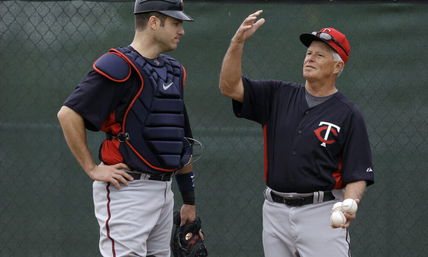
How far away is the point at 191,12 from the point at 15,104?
1.44 metres

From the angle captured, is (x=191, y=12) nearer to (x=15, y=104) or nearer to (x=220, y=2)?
(x=220, y=2)

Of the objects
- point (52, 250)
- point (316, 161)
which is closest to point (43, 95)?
point (52, 250)

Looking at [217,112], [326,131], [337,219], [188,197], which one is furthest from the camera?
[217,112]

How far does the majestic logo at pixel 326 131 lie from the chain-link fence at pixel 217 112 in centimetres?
169

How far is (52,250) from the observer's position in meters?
5.65

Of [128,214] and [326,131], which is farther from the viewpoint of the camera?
[326,131]

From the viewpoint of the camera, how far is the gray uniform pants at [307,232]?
3926mm

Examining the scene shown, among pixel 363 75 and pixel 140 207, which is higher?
pixel 363 75

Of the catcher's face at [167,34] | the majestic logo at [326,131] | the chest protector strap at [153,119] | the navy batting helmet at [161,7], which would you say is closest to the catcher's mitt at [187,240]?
the chest protector strap at [153,119]

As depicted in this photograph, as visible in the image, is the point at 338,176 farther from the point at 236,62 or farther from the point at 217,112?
the point at 217,112

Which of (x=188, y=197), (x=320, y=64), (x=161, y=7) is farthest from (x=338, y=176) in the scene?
(x=161, y=7)

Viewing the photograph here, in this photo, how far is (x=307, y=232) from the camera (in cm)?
394

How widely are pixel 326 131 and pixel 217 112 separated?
5.94ft

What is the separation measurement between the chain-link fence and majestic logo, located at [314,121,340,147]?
5.55 ft
